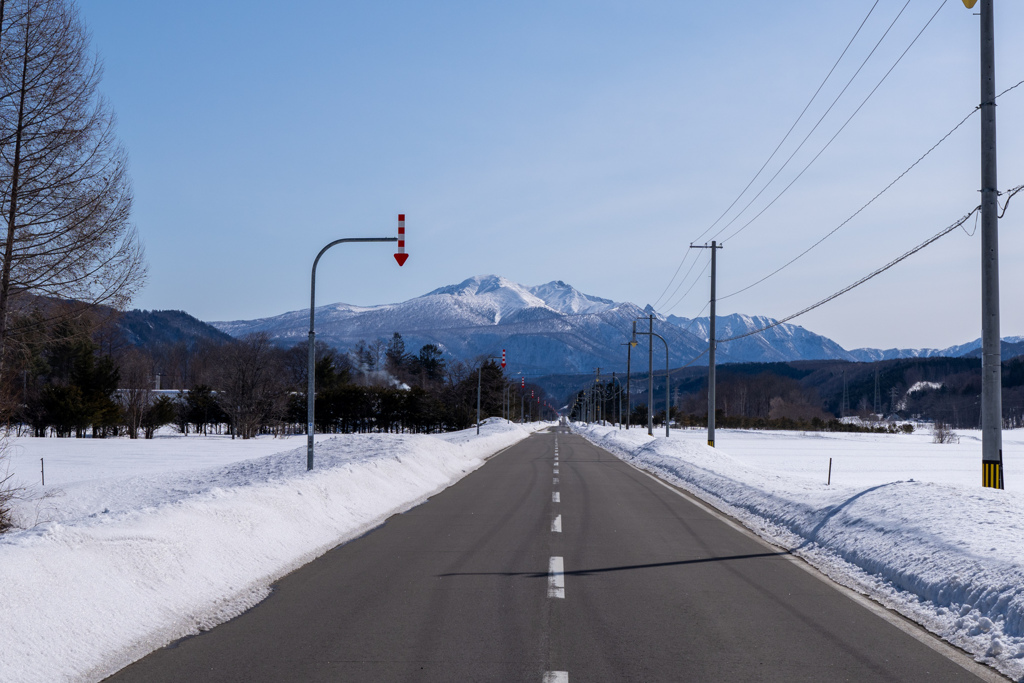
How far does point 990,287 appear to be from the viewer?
1341 cm

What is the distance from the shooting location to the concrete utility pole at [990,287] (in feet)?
43.1

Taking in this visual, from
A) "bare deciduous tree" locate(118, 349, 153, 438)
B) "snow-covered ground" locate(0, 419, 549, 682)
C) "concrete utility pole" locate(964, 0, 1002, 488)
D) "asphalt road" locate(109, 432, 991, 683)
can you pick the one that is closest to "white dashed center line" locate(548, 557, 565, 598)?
"asphalt road" locate(109, 432, 991, 683)

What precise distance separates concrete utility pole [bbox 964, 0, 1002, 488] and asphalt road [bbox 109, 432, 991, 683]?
5.09m

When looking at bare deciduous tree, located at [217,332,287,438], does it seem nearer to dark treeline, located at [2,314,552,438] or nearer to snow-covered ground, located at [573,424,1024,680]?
dark treeline, located at [2,314,552,438]

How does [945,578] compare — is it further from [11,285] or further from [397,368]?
[397,368]

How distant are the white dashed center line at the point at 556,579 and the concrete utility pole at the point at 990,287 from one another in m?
7.93

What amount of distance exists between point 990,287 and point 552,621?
1081cm

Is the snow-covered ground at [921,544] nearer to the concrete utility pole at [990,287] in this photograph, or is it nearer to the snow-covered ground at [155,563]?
the concrete utility pole at [990,287]

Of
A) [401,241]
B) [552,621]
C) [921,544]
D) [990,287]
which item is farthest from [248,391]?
[552,621]

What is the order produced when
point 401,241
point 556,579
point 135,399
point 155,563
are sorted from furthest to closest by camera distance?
point 135,399, point 401,241, point 556,579, point 155,563

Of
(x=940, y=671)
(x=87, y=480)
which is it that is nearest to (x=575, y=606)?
(x=940, y=671)

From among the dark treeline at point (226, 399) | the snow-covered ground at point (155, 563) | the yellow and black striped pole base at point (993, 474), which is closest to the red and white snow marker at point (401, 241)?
the snow-covered ground at point (155, 563)

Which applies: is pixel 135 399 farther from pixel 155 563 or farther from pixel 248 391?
pixel 155 563

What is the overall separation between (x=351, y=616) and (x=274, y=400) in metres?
74.6
